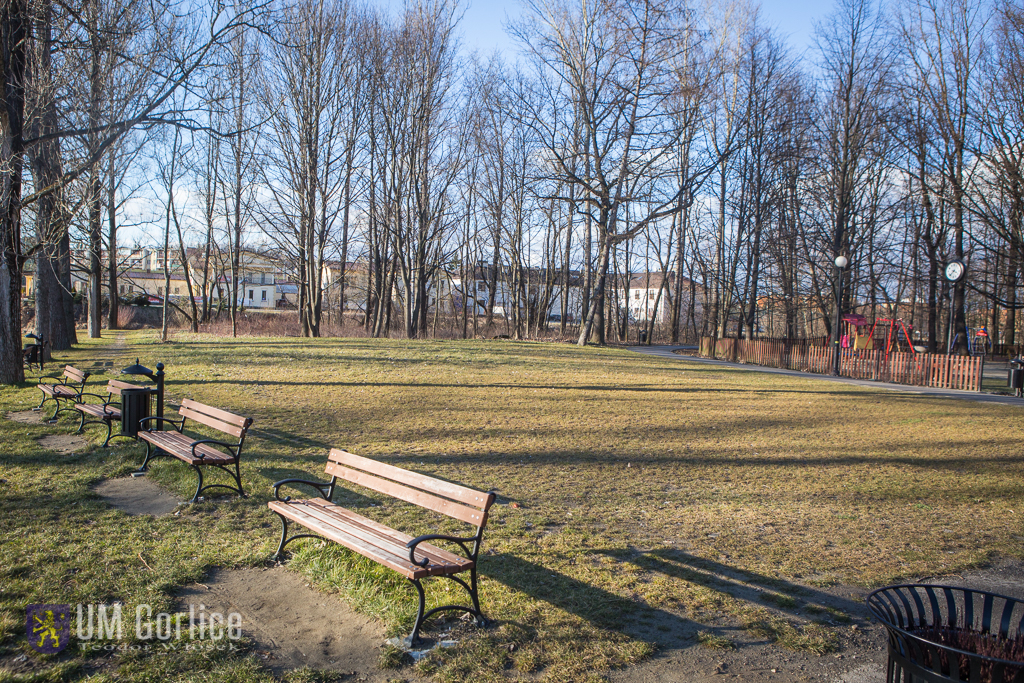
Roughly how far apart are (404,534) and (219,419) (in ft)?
11.2

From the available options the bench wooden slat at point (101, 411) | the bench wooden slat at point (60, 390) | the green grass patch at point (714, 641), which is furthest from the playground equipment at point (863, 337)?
the bench wooden slat at point (60, 390)

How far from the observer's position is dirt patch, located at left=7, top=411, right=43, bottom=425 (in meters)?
9.25

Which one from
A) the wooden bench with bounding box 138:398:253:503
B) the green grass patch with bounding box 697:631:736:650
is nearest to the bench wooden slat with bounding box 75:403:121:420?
the wooden bench with bounding box 138:398:253:503

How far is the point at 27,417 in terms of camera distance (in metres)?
9.59

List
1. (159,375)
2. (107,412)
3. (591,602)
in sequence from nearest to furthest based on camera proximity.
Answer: (591,602), (107,412), (159,375)

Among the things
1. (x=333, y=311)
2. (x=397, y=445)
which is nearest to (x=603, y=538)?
(x=397, y=445)

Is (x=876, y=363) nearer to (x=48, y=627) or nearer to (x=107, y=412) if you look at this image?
(x=107, y=412)

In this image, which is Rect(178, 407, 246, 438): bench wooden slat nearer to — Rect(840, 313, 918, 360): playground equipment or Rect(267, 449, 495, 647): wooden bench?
Rect(267, 449, 495, 647): wooden bench

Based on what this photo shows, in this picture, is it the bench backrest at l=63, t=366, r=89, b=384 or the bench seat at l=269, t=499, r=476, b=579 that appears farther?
the bench backrest at l=63, t=366, r=89, b=384

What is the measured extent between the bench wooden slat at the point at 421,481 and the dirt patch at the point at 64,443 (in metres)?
4.62

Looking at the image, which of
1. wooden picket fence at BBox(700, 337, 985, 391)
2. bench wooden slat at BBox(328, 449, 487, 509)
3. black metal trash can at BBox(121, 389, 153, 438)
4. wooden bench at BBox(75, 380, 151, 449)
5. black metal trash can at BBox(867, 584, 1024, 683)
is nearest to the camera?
black metal trash can at BBox(867, 584, 1024, 683)

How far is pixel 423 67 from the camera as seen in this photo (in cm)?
3091

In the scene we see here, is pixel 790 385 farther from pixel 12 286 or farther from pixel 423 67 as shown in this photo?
pixel 423 67

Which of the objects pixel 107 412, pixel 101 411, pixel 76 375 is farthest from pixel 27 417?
pixel 107 412
